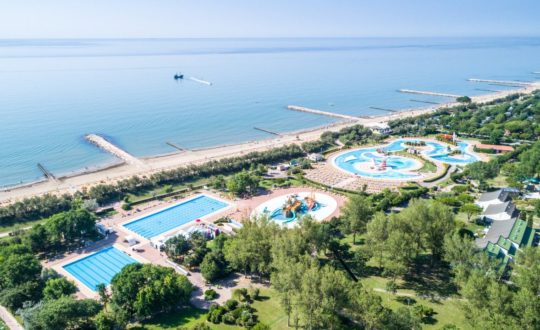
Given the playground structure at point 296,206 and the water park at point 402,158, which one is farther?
the water park at point 402,158

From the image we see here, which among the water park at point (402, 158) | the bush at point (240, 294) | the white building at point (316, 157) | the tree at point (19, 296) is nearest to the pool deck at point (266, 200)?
→ the water park at point (402, 158)

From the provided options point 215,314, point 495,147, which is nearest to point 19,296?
point 215,314

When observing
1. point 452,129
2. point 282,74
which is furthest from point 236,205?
point 282,74

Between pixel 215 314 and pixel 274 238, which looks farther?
pixel 274 238

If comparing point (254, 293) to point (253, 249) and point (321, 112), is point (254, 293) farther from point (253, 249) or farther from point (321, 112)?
point (321, 112)

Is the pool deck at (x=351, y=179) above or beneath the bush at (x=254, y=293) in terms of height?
beneath

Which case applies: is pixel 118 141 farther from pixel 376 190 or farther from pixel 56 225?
pixel 376 190

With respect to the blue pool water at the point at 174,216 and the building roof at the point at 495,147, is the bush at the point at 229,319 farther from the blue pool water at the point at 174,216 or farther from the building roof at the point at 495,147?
the building roof at the point at 495,147
